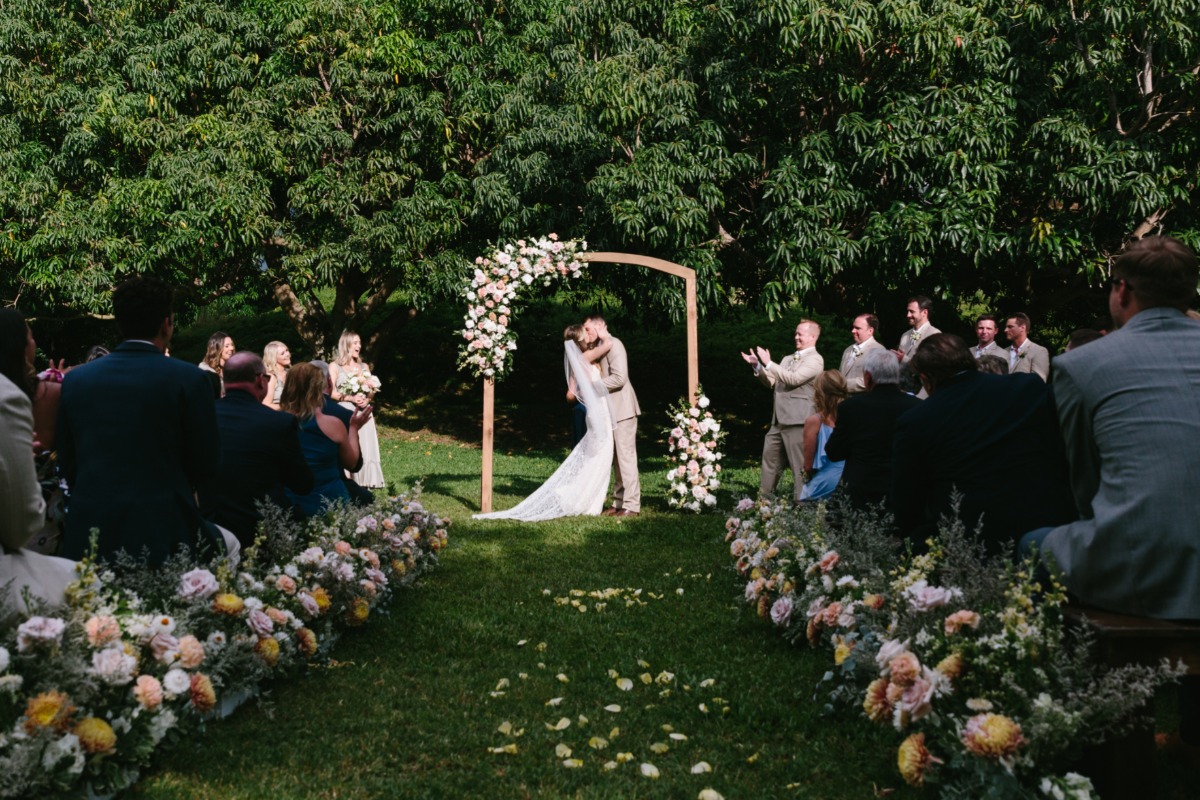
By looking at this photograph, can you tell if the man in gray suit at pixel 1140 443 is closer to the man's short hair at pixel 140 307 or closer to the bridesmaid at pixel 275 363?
the man's short hair at pixel 140 307

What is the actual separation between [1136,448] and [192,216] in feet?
50.7

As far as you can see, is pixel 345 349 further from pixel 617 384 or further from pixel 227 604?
pixel 227 604

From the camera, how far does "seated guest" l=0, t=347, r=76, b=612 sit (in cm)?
367

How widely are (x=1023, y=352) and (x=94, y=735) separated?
9237mm

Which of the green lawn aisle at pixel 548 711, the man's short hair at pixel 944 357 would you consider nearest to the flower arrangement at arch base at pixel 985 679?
the green lawn aisle at pixel 548 711

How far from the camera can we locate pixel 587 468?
11656mm

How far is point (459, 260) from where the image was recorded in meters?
17.2

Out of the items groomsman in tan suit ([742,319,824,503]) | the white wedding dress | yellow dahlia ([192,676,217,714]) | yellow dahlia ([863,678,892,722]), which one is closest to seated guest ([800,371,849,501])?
groomsman in tan suit ([742,319,824,503])

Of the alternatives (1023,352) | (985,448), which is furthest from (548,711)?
(1023,352)

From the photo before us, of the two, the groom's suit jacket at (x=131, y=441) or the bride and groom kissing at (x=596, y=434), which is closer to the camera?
the groom's suit jacket at (x=131, y=441)

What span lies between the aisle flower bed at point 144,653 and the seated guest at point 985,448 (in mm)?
2995

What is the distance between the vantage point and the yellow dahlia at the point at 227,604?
461cm

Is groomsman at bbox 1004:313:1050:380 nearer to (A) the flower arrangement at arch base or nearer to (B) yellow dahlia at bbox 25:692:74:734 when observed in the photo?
(A) the flower arrangement at arch base

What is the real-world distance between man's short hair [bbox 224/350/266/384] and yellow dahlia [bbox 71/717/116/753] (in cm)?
279
